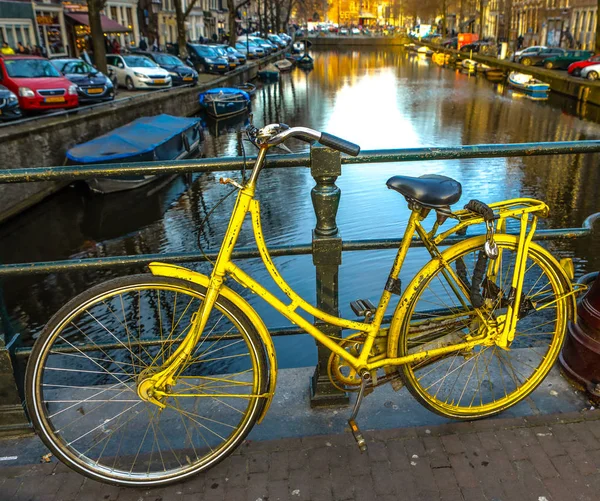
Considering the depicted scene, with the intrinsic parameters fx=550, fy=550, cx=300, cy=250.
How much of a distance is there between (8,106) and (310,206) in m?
7.56

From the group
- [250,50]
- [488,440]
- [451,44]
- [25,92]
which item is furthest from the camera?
[451,44]

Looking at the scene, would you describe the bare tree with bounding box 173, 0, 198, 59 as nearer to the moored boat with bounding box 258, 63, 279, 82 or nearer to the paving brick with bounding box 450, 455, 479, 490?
the moored boat with bounding box 258, 63, 279, 82

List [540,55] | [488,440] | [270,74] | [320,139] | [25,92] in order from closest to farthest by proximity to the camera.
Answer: [320,139], [488,440], [25,92], [540,55], [270,74]

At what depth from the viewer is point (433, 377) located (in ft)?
9.73

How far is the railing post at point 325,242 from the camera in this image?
93.9 inches

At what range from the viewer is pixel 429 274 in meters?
2.32

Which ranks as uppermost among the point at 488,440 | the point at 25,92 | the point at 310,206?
the point at 25,92

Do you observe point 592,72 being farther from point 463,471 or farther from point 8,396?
point 8,396

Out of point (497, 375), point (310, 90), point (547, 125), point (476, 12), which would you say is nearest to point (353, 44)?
point (476, 12)

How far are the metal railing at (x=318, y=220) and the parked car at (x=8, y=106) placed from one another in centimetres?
1230

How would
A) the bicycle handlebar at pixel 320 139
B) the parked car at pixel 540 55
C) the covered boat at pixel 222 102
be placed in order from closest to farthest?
the bicycle handlebar at pixel 320 139, the covered boat at pixel 222 102, the parked car at pixel 540 55

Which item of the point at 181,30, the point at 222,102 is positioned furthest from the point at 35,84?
the point at 181,30

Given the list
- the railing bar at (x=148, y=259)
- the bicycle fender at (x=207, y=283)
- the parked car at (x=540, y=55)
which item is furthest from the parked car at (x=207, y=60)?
the bicycle fender at (x=207, y=283)

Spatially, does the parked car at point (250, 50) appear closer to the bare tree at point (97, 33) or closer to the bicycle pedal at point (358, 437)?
the bare tree at point (97, 33)
